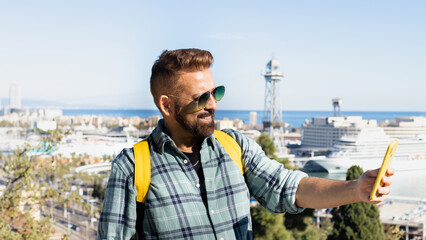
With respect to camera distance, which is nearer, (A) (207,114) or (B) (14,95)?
(A) (207,114)

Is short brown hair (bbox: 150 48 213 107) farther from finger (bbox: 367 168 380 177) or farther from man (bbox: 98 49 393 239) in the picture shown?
finger (bbox: 367 168 380 177)

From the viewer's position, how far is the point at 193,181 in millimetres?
846

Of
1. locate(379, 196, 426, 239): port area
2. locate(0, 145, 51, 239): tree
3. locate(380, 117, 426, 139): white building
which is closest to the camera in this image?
locate(0, 145, 51, 239): tree

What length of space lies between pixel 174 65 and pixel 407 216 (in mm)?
13297

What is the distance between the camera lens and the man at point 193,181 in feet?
2.65

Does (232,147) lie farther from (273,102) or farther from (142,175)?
(273,102)

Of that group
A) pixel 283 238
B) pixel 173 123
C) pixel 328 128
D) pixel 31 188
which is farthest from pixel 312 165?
pixel 173 123

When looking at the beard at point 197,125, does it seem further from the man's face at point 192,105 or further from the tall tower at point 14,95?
the tall tower at point 14,95

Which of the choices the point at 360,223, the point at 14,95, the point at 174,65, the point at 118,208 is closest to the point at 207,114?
the point at 174,65

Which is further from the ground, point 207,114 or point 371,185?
point 207,114

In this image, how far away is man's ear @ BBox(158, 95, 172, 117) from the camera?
0.86 meters

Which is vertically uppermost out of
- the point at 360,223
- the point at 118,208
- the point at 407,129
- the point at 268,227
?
the point at 118,208

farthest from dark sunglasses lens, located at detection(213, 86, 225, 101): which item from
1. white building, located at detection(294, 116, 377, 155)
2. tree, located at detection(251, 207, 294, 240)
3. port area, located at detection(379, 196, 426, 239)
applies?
white building, located at detection(294, 116, 377, 155)

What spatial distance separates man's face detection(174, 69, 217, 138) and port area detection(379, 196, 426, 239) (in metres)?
11.0
